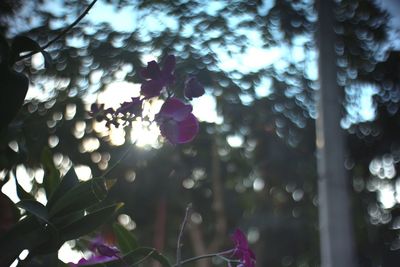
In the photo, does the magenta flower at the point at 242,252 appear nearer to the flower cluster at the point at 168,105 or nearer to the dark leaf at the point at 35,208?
the flower cluster at the point at 168,105

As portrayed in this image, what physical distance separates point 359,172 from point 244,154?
1187 mm

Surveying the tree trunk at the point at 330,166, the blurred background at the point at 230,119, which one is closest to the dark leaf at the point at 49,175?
the blurred background at the point at 230,119

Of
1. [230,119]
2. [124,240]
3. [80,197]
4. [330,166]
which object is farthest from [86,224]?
[230,119]

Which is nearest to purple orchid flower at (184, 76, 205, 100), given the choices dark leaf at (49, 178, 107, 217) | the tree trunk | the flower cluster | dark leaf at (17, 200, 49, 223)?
the flower cluster

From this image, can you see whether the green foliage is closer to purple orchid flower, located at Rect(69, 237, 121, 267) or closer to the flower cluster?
purple orchid flower, located at Rect(69, 237, 121, 267)

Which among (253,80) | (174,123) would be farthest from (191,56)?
(174,123)

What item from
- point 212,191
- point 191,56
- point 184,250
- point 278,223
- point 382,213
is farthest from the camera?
point 184,250

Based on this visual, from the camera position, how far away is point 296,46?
2701 millimetres

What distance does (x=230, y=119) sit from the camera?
388cm

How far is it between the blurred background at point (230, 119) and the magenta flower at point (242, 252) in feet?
0.84

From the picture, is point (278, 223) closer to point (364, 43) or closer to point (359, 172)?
point (359, 172)

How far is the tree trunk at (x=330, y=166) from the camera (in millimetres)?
2006

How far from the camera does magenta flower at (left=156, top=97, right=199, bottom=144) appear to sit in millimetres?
976

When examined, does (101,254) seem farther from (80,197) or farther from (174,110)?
(174,110)
